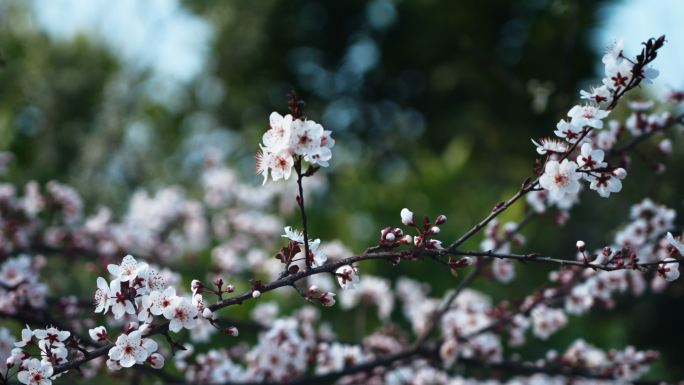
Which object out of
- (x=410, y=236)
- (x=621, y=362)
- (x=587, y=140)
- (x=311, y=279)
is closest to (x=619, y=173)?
(x=587, y=140)

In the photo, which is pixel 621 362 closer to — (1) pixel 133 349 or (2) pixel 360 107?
(1) pixel 133 349

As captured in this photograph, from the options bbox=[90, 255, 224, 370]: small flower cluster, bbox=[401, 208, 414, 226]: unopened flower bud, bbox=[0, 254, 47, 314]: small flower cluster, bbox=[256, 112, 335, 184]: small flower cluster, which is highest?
bbox=[0, 254, 47, 314]: small flower cluster

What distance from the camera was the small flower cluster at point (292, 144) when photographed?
1.33 meters

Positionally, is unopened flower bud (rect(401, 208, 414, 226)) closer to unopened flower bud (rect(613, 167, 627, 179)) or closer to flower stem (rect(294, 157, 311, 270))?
flower stem (rect(294, 157, 311, 270))

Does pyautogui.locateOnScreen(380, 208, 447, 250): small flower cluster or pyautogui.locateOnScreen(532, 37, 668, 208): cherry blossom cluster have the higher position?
pyautogui.locateOnScreen(532, 37, 668, 208): cherry blossom cluster

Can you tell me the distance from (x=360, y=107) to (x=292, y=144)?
12630 millimetres

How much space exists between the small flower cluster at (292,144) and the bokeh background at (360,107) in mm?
2770

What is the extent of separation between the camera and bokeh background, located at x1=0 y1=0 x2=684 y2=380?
5.57 m

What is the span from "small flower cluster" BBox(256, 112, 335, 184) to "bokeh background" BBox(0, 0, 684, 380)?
2.77 metres

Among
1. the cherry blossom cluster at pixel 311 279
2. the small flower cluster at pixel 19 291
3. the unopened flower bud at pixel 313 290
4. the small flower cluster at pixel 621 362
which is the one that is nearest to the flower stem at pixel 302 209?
the cherry blossom cluster at pixel 311 279

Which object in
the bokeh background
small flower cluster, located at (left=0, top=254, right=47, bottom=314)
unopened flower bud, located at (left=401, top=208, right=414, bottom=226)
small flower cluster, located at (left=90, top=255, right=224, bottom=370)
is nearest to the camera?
small flower cluster, located at (left=90, top=255, right=224, bottom=370)

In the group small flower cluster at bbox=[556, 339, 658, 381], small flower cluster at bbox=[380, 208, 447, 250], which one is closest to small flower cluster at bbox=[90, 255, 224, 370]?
small flower cluster at bbox=[380, 208, 447, 250]

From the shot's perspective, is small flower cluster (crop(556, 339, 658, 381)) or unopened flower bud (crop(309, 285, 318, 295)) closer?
unopened flower bud (crop(309, 285, 318, 295))

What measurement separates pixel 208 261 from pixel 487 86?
7120mm
